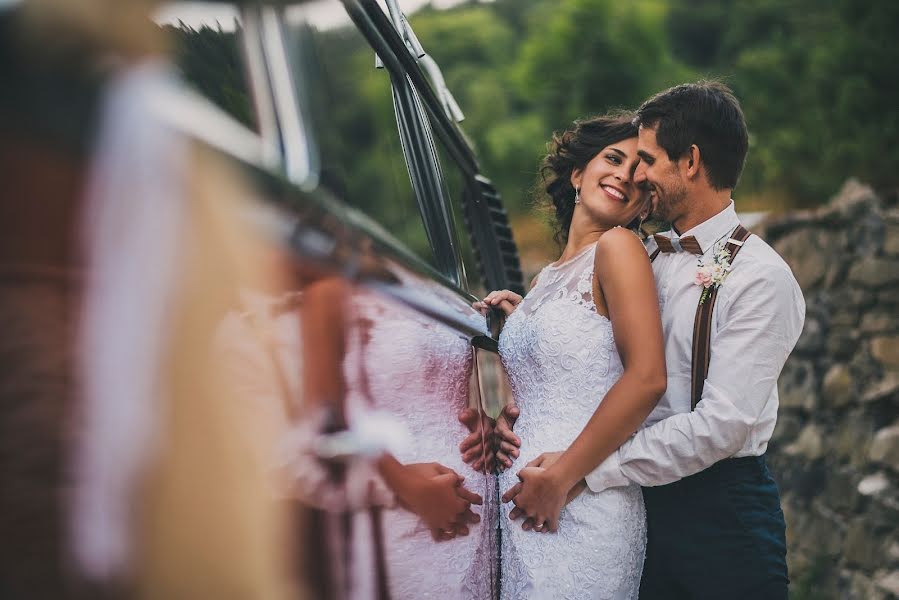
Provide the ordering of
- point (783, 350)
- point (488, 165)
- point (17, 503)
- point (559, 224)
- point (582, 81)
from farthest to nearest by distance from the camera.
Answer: point (488, 165) → point (582, 81) → point (559, 224) → point (783, 350) → point (17, 503)

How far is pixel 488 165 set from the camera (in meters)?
30.0

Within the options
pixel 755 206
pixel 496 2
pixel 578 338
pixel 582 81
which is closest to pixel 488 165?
pixel 582 81

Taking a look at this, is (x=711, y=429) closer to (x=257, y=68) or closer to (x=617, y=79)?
(x=257, y=68)

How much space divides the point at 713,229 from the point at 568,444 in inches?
28.5

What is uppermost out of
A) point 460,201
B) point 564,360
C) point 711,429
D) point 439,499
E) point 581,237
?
point 460,201

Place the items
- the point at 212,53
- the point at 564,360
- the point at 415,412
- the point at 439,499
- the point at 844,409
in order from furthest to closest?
the point at 844,409 < the point at 564,360 < the point at 439,499 < the point at 415,412 < the point at 212,53

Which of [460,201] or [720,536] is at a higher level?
[460,201]

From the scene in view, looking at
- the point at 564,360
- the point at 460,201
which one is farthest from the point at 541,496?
the point at 460,201

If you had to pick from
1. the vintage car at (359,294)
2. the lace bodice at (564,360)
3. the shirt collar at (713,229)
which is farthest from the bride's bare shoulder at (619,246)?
the vintage car at (359,294)

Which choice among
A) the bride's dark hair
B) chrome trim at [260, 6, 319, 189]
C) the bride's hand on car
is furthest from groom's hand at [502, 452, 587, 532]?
chrome trim at [260, 6, 319, 189]

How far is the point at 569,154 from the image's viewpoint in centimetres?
300

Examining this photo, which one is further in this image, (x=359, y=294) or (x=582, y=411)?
(x=582, y=411)

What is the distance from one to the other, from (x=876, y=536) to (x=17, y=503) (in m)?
4.97

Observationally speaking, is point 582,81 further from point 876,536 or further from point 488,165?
point 876,536
